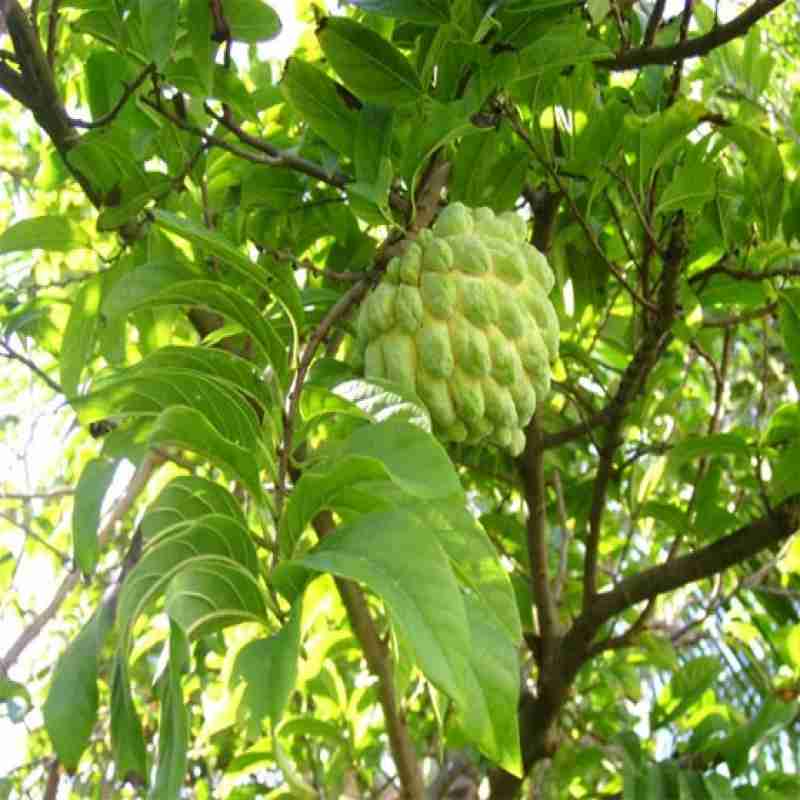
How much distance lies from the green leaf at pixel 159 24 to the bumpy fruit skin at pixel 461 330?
1.02ft

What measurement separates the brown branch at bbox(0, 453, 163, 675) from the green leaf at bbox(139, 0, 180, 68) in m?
0.48

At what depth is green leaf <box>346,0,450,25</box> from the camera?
3.65 feet

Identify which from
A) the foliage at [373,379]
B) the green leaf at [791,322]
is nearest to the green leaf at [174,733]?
the foliage at [373,379]

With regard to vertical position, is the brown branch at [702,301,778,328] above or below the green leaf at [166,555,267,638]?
above

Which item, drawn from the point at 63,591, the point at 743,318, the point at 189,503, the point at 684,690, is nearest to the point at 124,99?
the point at 189,503

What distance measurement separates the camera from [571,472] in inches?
100

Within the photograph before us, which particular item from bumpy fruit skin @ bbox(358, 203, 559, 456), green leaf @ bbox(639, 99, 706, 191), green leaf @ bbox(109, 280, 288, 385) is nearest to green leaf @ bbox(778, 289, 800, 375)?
green leaf @ bbox(639, 99, 706, 191)

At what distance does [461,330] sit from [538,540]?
2.70 ft

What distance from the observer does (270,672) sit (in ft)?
2.20

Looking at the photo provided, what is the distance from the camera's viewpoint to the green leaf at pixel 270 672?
65 cm

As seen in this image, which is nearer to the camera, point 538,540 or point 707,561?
point 707,561

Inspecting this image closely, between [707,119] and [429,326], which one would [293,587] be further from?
[707,119]

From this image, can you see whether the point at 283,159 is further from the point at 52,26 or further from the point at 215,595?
the point at 215,595

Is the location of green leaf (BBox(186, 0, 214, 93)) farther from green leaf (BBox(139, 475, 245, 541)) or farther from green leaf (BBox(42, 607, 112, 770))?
green leaf (BBox(42, 607, 112, 770))
